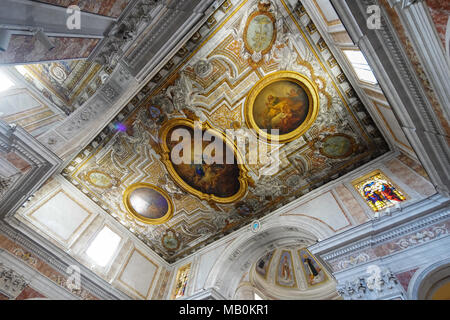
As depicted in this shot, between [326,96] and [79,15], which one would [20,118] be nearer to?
[79,15]

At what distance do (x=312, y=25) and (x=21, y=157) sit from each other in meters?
7.97

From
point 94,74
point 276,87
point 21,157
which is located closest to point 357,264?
point 276,87

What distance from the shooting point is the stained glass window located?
736 centimetres

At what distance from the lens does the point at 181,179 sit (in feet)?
33.7

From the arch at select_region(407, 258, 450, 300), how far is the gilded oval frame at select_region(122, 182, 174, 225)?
850 cm

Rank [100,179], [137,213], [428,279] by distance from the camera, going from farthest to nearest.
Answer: [137,213], [100,179], [428,279]

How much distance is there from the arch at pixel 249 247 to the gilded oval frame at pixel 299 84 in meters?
3.14

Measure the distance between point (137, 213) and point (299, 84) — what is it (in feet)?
27.9

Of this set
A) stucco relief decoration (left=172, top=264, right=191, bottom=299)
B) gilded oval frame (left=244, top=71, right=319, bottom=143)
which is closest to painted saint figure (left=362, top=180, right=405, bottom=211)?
gilded oval frame (left=244, top=71, right=319, bottom=143)

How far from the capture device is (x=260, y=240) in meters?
10.4

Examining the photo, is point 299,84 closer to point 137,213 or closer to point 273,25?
point 273,25

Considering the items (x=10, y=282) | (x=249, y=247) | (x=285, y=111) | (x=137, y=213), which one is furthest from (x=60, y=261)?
(x=285, y=111)

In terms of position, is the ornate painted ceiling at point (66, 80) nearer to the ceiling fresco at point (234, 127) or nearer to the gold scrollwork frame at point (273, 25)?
the ceiling fresco at point (234, 127)

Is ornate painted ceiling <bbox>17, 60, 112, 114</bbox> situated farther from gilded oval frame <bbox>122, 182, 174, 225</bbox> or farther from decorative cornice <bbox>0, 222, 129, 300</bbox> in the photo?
decorative cornice <bbox>0, 222, 129, 300</bbox>
